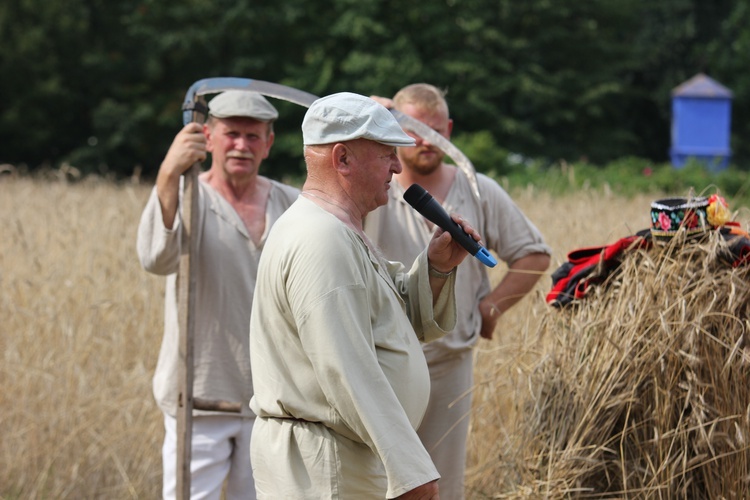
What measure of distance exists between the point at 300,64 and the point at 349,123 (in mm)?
25353

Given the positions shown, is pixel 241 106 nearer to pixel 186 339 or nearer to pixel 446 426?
pixel 186 339

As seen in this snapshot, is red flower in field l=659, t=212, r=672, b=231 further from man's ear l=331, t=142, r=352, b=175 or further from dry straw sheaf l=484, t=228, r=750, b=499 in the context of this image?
man's ear l=331, t=142, r=352, b=175

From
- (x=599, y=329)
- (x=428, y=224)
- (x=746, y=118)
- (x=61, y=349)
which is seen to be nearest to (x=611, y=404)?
(x=599, y=329)

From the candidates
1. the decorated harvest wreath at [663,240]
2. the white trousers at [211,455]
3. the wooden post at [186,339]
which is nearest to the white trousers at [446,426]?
the decorated harvest wreath at [663,240]

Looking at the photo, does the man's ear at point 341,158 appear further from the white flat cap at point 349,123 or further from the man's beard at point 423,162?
the man's beard at point 423,162

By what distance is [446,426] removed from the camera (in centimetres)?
397

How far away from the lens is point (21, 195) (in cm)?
938

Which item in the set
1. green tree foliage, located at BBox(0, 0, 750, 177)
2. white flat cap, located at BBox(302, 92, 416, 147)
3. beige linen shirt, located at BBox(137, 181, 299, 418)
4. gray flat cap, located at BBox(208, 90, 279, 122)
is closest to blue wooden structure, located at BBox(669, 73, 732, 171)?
green tree foliage, located at BBox(0, 0, 750, 177)

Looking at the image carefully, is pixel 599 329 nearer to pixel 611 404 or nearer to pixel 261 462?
pixel 611 404

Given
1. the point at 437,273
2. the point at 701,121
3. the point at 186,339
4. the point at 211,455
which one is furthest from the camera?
the point at 701,121

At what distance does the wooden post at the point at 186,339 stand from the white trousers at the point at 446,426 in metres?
0.93

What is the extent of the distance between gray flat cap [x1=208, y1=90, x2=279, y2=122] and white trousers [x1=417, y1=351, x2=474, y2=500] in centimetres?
118

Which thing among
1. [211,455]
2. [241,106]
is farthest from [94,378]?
[241,106]

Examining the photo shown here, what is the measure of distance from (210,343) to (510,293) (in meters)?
1.24
